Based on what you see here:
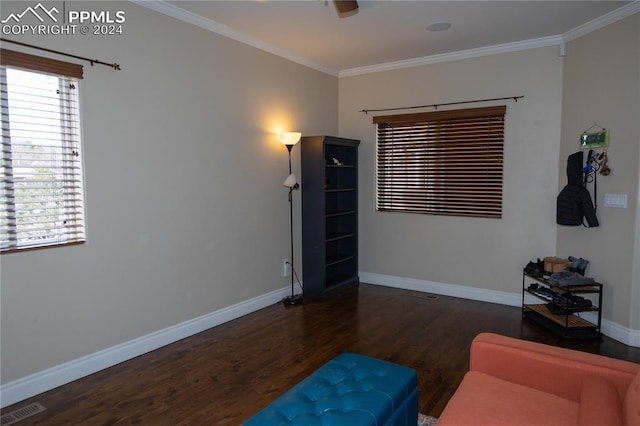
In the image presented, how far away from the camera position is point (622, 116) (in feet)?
11.8

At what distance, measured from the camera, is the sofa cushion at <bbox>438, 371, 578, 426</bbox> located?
1.69 meters

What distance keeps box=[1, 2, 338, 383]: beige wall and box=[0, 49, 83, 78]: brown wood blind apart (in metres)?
0.10

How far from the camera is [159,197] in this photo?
3.48 metres

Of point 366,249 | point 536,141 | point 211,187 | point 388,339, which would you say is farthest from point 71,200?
point 536,141

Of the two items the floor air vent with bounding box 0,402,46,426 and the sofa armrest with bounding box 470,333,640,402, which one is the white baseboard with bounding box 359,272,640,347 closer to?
the sofa armrest with bounding box 470,333,640,402

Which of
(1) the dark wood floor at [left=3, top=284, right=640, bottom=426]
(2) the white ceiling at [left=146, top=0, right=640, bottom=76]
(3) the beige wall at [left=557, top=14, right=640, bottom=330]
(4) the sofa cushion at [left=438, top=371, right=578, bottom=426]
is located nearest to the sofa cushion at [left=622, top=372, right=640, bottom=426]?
(4) the sofa cushion at [left=438, top=371, right=578, bottom=426]

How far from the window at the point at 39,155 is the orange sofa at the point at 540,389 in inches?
108

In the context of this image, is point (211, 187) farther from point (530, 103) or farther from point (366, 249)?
point (530, 103)

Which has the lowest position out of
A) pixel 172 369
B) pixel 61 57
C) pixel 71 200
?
pixel 172 369

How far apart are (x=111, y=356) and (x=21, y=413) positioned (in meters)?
0.68

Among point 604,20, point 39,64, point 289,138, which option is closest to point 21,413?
point 39,64

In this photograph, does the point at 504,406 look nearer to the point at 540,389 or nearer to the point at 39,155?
the point at 540,389

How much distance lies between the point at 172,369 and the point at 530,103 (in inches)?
171

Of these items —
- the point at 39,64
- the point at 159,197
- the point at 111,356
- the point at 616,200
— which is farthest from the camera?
the point at 616,200
